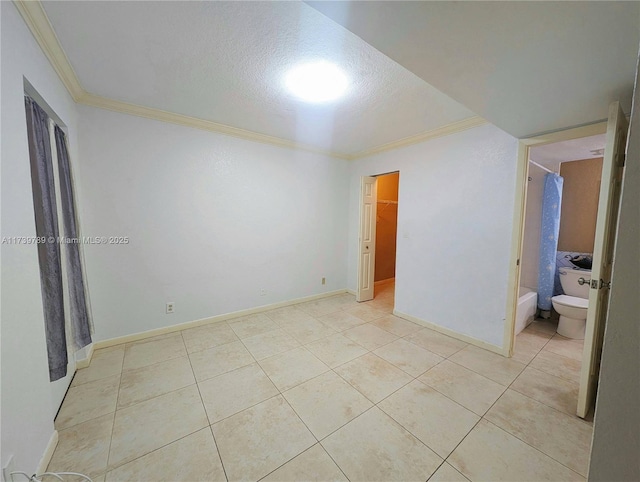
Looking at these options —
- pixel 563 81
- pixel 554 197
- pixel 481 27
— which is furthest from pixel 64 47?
pixel 554 197

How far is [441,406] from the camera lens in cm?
175

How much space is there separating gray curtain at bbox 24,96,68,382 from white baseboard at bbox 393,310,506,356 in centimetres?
332

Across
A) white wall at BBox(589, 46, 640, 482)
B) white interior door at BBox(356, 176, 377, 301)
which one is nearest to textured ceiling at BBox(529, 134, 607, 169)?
white interior door at BBox(356, 176, 377, 301)

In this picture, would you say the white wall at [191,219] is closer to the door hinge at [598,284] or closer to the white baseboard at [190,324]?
the white baseboard at [190,324]

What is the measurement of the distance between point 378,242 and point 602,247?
3.65 m

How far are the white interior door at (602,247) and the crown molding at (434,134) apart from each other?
111 cm

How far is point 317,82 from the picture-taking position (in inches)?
76.4

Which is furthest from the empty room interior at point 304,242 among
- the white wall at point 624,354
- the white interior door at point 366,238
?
the white interior door at point 366,238

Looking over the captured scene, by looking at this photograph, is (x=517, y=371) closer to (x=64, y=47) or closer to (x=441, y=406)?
(x=441, y=406)

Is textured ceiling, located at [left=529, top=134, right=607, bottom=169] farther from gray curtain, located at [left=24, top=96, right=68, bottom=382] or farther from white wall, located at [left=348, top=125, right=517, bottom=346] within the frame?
gray curtain, located at [left=24, top=96, right=68, bottom=382]

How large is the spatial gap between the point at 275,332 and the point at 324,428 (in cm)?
142

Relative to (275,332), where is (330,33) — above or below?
above

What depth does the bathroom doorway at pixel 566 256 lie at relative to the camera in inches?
62.6

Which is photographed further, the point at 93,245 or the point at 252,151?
the point at 252,151
